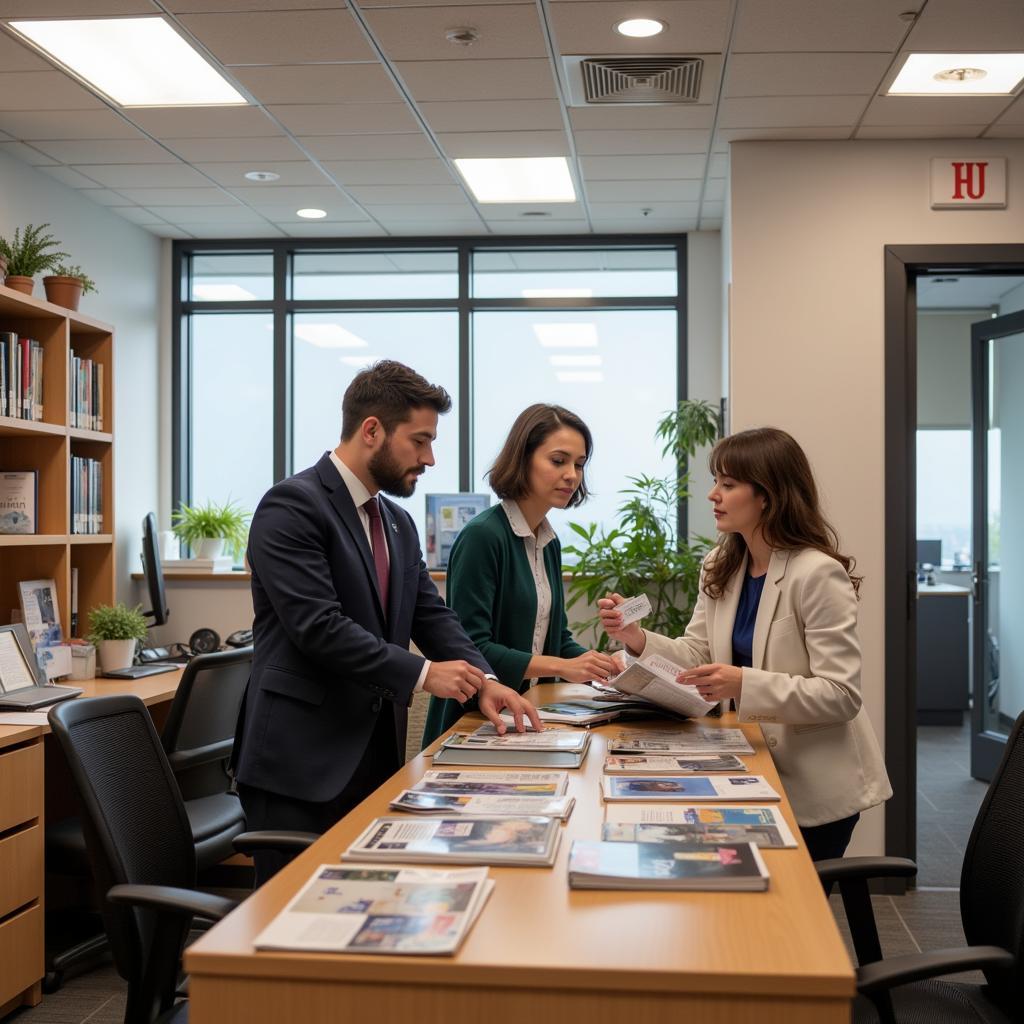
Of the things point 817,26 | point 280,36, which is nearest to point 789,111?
point 817,26

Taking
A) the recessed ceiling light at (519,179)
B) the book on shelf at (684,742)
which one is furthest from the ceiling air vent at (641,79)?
the book on shelf at (684,742)

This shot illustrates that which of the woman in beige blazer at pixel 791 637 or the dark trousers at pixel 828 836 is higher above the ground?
the woman in beige blazer at pixel 791 637

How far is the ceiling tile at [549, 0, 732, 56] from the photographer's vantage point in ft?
10.8

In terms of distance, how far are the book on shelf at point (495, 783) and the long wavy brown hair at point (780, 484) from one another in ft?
2.68

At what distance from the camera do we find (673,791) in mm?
1853

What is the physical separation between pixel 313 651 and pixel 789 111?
9.98ft

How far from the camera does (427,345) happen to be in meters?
6.30

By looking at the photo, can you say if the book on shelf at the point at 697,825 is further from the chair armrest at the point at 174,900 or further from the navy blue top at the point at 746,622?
the navy blue top at the point at 746,622

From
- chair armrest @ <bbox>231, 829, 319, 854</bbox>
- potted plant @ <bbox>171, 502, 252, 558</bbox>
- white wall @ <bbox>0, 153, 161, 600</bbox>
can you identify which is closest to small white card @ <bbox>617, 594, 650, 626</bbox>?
chair armrest @ <bbox>231, 829, 319, 854</bbox>

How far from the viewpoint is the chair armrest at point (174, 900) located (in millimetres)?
1710

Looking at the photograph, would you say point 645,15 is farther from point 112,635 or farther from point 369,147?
point 112,635

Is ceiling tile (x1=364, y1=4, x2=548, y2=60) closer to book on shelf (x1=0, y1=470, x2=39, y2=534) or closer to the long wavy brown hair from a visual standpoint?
the long wavy brown hair

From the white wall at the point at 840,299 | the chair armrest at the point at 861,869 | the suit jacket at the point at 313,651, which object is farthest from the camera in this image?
the white wall at the point at 840,299

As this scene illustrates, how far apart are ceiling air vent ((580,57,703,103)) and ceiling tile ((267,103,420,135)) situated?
2.40ft
